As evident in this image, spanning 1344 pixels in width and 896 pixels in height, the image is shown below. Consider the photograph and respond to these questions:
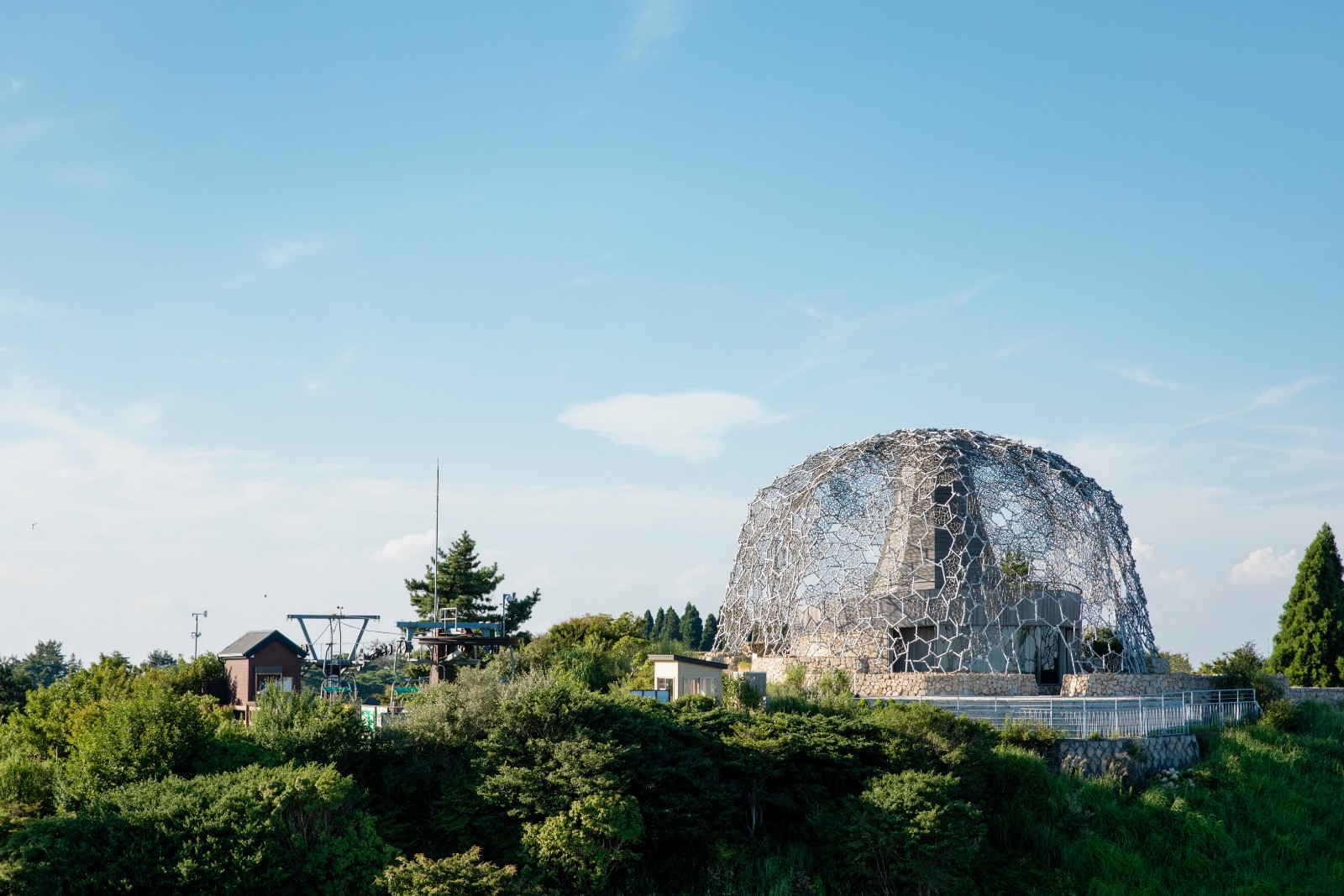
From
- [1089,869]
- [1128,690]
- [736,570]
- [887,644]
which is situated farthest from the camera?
[736,570]

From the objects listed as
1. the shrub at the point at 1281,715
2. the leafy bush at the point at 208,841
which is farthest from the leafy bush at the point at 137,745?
the shrub at the point at 1281,715

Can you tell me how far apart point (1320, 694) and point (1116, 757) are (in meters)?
11.5

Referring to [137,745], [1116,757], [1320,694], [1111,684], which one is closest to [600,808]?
[137,745]

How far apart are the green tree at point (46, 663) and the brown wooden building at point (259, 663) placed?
4493 cm

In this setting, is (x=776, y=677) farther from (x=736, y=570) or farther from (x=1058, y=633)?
(x=1058, y=633)

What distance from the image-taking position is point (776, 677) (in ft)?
108

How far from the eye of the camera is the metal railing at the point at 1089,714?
82.7 ft

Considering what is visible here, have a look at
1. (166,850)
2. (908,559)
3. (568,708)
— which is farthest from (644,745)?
(908,559)

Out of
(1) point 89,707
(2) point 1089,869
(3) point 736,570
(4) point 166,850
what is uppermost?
(3) point 736,570

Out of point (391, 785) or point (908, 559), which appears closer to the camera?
point (391, 785)

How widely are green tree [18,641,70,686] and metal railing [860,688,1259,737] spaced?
6543cm

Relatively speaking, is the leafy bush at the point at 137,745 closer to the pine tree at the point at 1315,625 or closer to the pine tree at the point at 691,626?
the pine tree at the point at 1315,625

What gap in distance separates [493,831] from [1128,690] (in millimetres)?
18233

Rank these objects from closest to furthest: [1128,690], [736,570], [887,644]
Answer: [1128,690] → [887,644] → [736,570]
